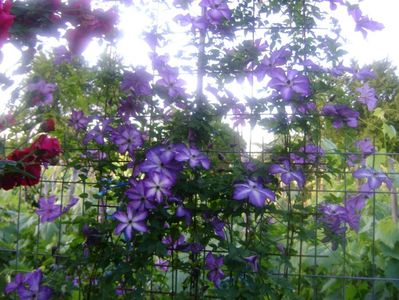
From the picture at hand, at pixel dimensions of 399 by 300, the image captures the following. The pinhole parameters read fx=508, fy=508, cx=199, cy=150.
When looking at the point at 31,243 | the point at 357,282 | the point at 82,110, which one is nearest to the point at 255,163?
the point at 82,110

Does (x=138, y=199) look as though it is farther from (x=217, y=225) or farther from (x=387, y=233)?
(x=387, y=233)

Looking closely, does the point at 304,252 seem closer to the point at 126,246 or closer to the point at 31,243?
the point at 126,246

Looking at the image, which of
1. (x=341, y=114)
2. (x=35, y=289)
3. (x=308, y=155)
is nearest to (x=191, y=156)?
(x=308, y=155)

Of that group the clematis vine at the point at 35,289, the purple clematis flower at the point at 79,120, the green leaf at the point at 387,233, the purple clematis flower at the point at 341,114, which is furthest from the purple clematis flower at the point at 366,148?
the clematis vine at the point at 35,289

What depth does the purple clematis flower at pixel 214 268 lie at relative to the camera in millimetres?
1785

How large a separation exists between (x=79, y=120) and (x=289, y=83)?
32.0 inches

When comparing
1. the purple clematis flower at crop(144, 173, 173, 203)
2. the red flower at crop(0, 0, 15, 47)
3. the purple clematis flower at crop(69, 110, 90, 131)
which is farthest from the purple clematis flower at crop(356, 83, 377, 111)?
the red flower at crop(0, 0, 15, 47)

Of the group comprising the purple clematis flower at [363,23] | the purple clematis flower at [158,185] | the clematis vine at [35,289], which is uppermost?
the purple clematis flower at [363,23]

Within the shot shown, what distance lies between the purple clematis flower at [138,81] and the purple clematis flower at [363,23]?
769 mm

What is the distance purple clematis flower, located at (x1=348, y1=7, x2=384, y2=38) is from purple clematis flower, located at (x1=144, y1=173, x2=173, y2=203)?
0.88 meters

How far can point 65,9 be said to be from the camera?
4.08ft

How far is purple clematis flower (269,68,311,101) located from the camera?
1.69 m

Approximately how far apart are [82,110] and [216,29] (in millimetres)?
618

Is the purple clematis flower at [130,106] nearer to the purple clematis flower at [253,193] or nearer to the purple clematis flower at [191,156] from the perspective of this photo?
the purple clematis flower at [191,156]
